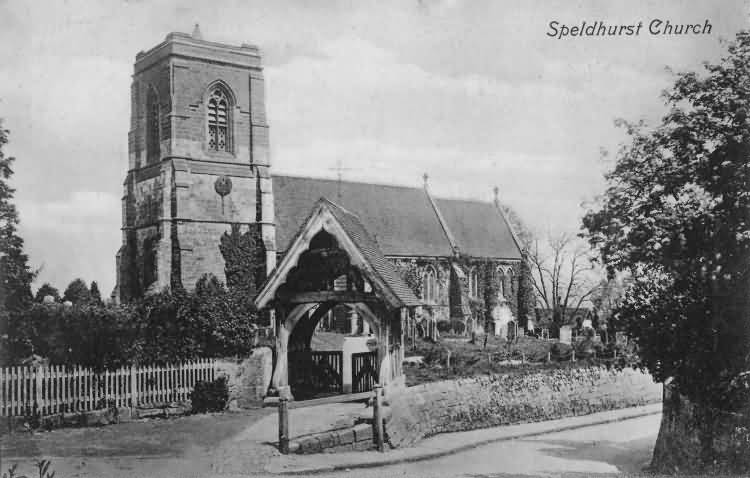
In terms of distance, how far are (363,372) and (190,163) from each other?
2896cm

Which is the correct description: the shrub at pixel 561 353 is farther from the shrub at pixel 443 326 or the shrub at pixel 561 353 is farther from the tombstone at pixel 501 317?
the tombstone at pixel 501 317

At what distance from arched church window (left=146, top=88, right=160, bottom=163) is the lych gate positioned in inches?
1207

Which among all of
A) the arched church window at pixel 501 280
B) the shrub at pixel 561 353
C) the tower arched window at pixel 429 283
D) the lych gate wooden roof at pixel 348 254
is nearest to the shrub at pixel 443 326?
the tower arched window at pixel 429 283

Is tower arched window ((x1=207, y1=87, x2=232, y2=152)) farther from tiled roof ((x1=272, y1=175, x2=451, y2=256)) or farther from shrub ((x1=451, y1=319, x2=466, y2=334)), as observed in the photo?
shrub ((x1=451, y1=319, x2=466, y2=334))

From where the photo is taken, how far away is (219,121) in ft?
152

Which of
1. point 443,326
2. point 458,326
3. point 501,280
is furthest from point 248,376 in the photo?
point 501,280

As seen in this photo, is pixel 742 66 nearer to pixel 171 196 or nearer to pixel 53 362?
pixel 53 362

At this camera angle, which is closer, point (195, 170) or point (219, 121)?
Answer: point (195, 170)

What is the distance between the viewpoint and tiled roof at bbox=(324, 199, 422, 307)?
51.0 ft

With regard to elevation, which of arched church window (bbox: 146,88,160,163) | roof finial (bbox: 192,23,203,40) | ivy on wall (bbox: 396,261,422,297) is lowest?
ivy on wall (bbox: 396,261,422,297)

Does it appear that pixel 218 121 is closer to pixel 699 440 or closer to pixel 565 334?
pixel 565 334

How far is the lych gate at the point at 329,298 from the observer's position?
51.4 feet

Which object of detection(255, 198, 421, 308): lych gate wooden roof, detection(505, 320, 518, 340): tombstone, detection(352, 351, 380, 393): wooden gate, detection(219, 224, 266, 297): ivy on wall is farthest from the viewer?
detection(505, 320, 518, 340): tombstone

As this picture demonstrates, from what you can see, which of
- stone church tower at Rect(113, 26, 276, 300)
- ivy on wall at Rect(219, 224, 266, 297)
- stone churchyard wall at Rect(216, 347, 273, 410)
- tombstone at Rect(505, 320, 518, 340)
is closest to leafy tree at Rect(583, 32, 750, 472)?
stone churchyard wall at Rect(216, 347, 273, 410)
